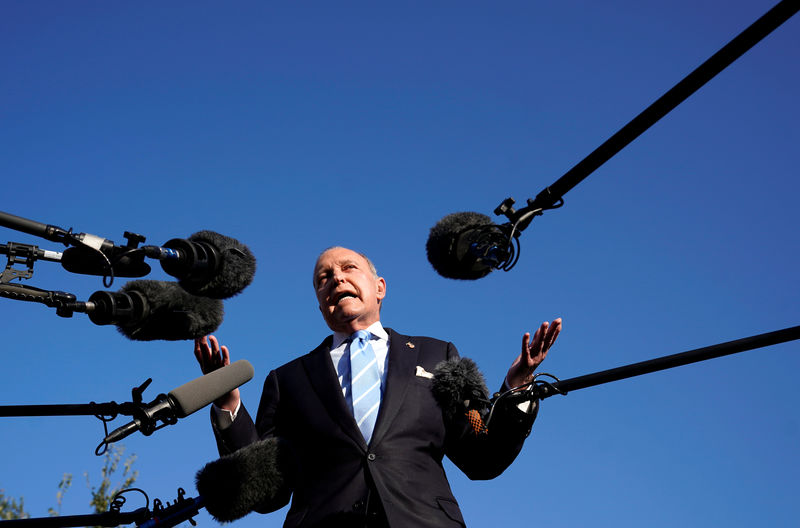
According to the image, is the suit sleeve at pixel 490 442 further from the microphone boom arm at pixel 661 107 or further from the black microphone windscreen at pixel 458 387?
the microphone boom arm at pixel 661 107

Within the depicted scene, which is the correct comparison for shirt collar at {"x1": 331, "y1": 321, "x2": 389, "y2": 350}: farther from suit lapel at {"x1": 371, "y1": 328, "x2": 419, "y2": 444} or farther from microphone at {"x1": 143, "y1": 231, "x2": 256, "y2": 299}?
microphone at {"x1": 143, "y1": 231, "x2": 256, "y2": 299}

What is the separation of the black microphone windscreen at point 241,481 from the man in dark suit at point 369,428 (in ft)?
0.51

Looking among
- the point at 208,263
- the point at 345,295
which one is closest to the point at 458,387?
the point at 345,295

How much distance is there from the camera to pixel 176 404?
416 cm

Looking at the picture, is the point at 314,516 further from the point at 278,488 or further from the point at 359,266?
the point at 359,266

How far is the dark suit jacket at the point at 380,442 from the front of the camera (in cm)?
464

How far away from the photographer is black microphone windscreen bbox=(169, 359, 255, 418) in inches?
164

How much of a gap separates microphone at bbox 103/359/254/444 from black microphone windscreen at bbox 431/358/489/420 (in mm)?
1383

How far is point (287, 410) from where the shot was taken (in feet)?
17.7

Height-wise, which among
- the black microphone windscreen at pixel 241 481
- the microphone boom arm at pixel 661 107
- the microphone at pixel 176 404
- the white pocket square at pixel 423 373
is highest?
the microphone boom arm at pixel 661 107

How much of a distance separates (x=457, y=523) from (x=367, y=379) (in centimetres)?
112

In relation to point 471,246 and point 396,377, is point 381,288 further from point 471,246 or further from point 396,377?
point 471,246

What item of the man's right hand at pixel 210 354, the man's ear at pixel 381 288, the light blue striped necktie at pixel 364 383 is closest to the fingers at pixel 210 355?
the man's right hand at pixel 210 354

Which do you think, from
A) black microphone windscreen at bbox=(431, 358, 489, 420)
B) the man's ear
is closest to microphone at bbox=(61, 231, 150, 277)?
black microphone windscreen at bbox=(431, 358, 489, 420)
